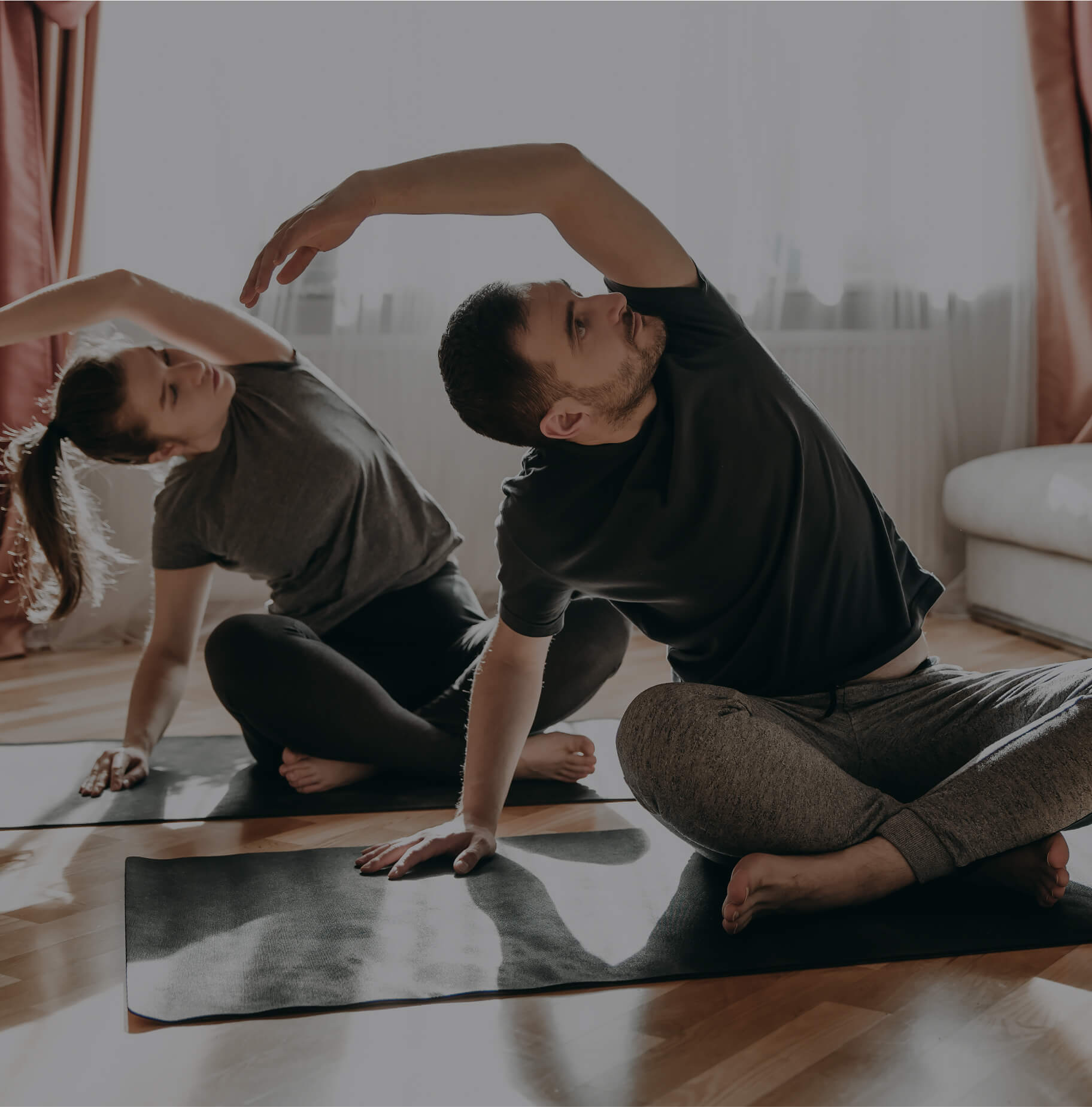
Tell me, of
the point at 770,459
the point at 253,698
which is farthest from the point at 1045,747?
the point at 253,698

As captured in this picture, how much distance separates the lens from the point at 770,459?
1211 mm

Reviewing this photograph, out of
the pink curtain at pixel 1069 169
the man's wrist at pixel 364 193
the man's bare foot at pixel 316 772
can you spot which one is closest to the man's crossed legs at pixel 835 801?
the man's wrist at pixel 364 193

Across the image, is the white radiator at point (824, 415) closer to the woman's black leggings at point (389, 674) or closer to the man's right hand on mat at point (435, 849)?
the woman's black leggings at point (389, 674)

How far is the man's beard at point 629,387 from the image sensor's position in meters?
1.18

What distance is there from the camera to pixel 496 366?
118 centimetres

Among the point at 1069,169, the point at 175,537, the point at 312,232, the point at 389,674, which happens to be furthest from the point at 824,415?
the point at 312,232

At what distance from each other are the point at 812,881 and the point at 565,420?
0.49 m

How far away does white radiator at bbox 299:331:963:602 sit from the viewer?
10.2 feet

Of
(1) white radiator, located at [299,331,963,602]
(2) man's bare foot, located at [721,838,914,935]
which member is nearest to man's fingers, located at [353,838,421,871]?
(2) man's bare foot, located at [721,838,914,935]

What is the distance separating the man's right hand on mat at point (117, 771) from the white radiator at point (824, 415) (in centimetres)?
148

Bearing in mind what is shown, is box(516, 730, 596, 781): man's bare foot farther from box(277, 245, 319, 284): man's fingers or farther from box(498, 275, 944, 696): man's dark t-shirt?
box(277, 245, 319, 284): man's fingers

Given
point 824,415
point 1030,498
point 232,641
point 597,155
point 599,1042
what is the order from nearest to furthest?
point 599,1042 < point 232,641 < point 1030,498 < point 597,155 < point 824,415

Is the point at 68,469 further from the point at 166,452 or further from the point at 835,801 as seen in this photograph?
the point at 835,801

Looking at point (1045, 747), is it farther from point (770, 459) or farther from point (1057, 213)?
point (1057, 213)
